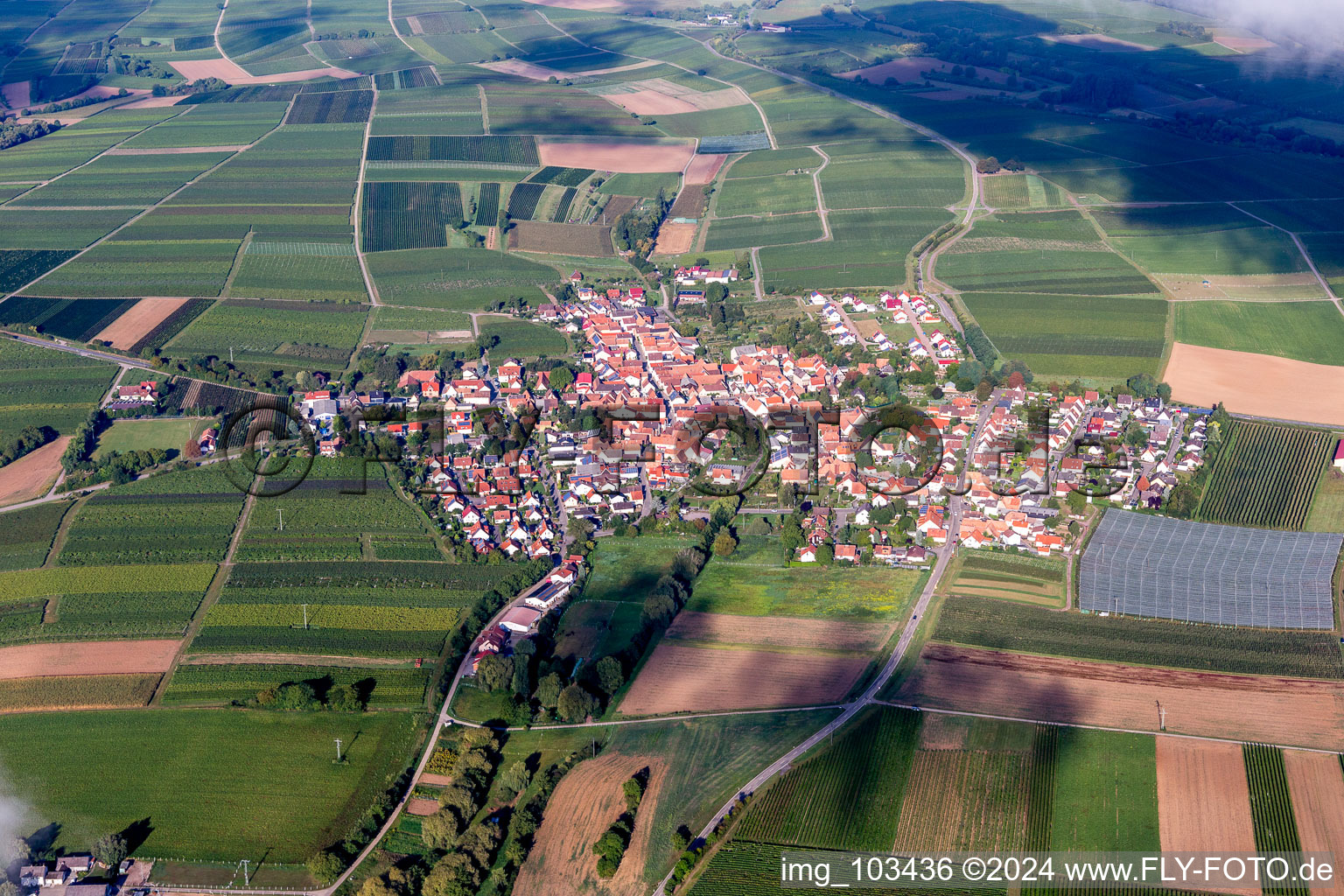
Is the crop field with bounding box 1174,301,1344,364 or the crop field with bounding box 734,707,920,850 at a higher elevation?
the crop field with bounding box 734,707,920,850

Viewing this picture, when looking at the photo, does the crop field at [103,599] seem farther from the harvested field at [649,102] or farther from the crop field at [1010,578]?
the harvested field at [649,102]

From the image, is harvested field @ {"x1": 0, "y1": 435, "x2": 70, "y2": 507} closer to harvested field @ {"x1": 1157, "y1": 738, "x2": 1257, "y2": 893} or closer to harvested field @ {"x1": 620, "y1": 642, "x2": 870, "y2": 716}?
harvested field @ {"x1": 620, "y1": 642, "x2": 870, "y2": 716}

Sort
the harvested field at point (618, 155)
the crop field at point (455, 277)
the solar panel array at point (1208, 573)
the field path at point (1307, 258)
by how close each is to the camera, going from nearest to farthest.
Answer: the solar panel array at point (1208, 573) < the field path at point (1307, 258) < the crop field at point (455, 277) < the harvested field at point (618, 155)

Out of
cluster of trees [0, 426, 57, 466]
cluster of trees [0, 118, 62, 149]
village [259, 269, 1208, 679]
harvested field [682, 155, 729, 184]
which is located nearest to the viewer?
village [259, 269, 1208, 679]

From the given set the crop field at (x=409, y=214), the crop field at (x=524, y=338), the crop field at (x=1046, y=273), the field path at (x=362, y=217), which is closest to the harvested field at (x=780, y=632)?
the crop field at (x=524, y=338)

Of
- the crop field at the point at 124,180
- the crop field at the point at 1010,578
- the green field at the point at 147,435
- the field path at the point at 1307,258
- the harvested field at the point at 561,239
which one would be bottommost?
the crop field at the point at 124,180

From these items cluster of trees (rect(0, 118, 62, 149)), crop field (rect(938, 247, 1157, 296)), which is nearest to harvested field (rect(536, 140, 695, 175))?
crop field (rect(938, 247, 1157, 296))
